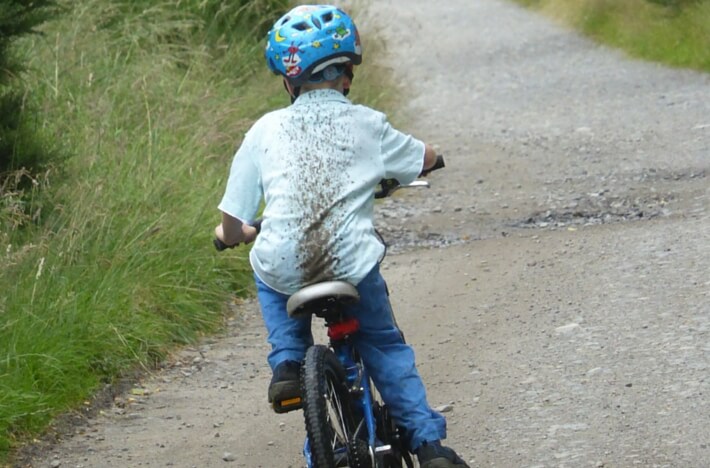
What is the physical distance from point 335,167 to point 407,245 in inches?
220

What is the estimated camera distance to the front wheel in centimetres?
416

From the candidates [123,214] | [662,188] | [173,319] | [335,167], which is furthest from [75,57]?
[335,167]

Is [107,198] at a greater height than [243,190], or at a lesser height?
lesser

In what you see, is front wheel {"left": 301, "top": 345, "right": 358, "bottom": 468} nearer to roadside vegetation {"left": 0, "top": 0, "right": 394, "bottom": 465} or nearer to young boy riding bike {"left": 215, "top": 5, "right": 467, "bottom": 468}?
young boy riding bike {"left": 215, "top": 5, "right": 467, "bottom": 468}

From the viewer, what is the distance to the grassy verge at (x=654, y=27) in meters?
17.3

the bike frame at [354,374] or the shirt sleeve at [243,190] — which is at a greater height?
the shirt sleeve at [243,190]

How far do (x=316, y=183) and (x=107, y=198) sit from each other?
430 centimetres

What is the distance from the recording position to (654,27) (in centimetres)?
1877

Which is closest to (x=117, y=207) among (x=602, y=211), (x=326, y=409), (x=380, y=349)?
(x=602, y=211)

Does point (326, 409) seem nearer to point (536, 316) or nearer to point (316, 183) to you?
point (316, 183)

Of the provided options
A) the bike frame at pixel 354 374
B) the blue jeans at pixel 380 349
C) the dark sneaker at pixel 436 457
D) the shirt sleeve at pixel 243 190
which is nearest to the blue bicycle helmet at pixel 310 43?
the shirt sleeve at pixel 243 190

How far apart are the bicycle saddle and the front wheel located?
0.12m

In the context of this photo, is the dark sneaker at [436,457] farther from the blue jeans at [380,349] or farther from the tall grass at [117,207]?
the tall grass at [117,207]

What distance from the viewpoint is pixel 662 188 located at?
433 inches
